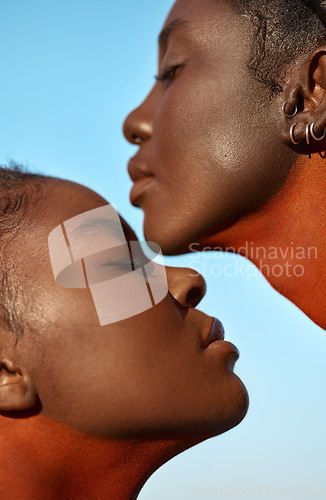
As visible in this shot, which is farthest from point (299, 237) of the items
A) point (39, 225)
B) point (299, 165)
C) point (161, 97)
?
point (39, 225)

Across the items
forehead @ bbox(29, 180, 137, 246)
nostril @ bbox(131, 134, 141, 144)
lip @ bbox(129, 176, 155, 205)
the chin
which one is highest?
nostril @ bbox(131, 134, 141, 144)

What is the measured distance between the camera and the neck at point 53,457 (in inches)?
69.2

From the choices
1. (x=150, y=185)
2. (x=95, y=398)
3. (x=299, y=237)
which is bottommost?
(x=95, y=398)

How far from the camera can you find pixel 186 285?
208cm

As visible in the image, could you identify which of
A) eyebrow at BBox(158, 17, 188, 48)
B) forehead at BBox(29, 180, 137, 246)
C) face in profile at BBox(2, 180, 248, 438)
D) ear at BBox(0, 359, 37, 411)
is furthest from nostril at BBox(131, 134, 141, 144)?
ear at BBox(0, 359, 37, 411)

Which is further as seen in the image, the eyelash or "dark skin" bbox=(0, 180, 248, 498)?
the eyelash

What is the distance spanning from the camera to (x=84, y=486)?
1824mm

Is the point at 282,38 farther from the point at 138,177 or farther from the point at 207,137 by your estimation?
the point at 138,177

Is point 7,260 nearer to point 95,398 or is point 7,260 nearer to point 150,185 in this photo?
point 95,398

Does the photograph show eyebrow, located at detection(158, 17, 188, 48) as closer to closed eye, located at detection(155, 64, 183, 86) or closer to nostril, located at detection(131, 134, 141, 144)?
closed eye, located at detection(155, 64, 183, 86)

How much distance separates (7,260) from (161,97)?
86cm

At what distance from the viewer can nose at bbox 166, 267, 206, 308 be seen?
2066mm

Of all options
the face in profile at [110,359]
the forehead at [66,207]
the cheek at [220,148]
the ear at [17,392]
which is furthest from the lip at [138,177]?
the ear at [17,392]

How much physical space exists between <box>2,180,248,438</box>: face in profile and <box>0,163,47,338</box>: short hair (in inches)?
0.8
